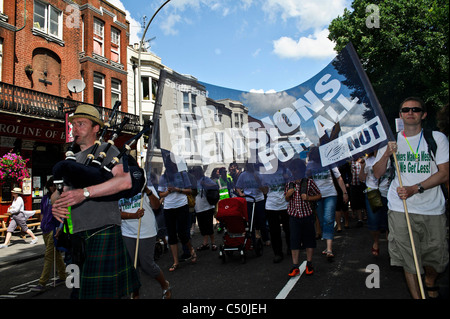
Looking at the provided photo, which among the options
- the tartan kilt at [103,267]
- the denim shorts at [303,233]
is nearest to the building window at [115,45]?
the denim shorts at [303,233]

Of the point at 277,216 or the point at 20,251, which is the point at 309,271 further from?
the point at 20,251

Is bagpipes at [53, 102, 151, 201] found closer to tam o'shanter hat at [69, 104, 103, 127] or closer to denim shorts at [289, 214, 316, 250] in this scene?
tam o'shanter hat at [69, 104, 103, 127]

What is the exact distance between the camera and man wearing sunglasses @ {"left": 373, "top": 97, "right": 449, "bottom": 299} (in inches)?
121

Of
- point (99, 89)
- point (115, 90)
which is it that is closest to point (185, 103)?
point (99, 89)

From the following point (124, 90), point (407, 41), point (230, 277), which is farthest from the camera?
point (124, 90)

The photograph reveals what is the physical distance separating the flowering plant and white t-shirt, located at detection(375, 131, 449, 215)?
1224 centimetres

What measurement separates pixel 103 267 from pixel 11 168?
1082 cm

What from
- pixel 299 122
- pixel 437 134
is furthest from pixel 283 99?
pixel 437 134

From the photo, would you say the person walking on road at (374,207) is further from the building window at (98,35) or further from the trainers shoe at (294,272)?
the building window at (98,35)

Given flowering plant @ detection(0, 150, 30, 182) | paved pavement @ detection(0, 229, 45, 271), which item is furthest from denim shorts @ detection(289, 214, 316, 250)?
flowering plant @ detection(0, 150, 30, 182)

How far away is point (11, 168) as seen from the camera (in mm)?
11320
